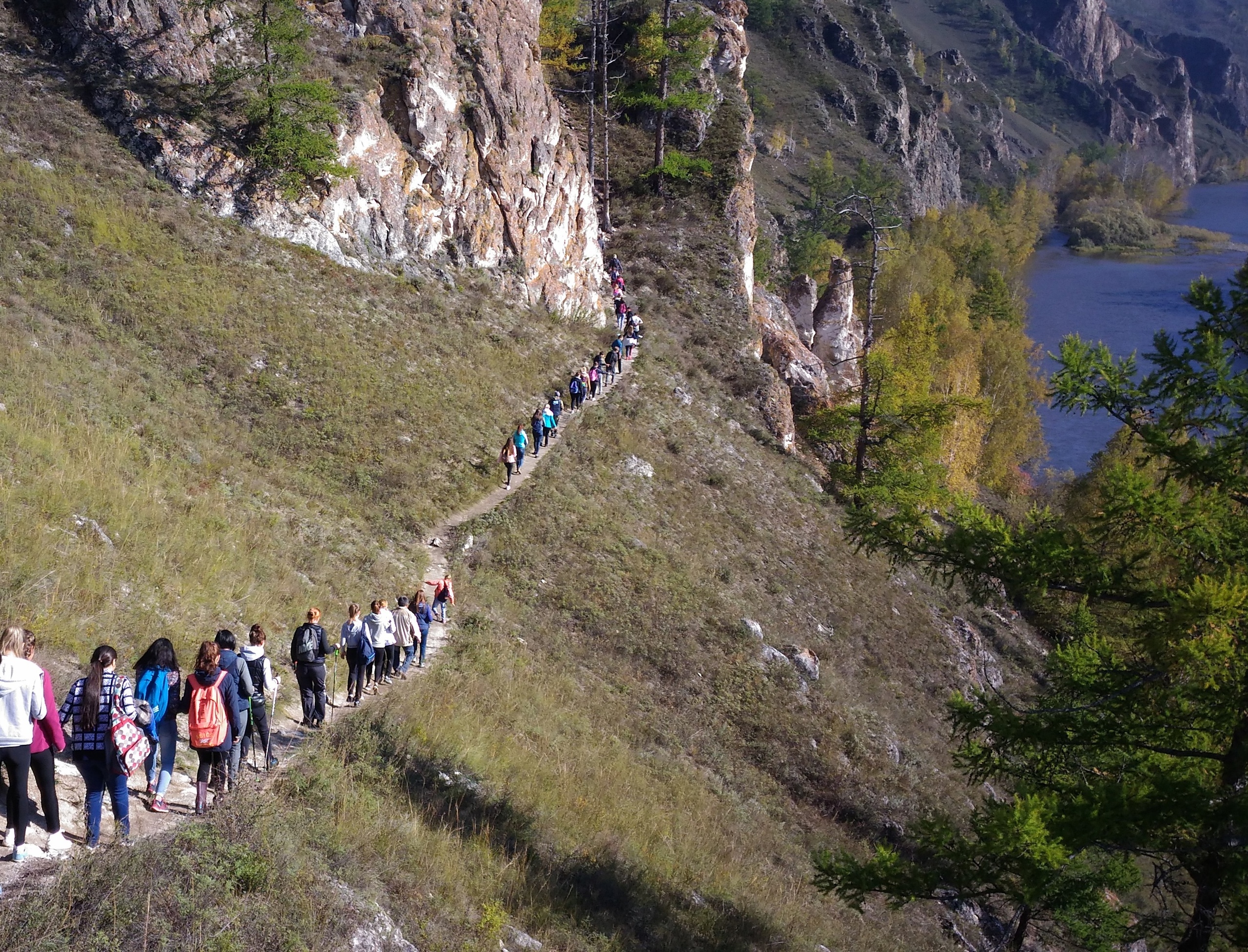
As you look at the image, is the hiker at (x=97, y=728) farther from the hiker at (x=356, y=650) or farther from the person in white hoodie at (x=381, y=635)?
the person in white hoodie at (x=381, y=635)

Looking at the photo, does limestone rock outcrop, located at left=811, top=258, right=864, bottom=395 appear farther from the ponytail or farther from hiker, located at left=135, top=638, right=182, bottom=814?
the ponytail

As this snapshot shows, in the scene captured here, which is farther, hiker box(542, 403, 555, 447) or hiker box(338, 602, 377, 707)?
hiker box(542, 403, 555, 447)

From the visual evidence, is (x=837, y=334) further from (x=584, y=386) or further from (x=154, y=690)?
(x=154, y=690)

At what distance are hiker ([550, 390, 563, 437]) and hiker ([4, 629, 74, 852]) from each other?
18175 mm

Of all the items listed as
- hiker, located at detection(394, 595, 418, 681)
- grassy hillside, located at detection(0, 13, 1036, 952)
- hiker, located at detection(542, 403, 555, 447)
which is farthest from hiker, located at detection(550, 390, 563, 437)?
hiker, located at detection(394, 595, 418, 681)

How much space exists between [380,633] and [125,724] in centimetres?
468

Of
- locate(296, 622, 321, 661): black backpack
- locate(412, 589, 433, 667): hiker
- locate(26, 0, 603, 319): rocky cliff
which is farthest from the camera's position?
locate(26, 0, 603, 319): rocky cliff

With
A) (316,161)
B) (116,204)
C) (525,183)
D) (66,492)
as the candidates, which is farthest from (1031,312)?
(66,492)

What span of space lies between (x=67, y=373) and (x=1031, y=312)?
89960 mm

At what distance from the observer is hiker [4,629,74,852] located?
5.04 meters

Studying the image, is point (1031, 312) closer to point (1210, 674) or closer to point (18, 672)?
point (1210, 674)

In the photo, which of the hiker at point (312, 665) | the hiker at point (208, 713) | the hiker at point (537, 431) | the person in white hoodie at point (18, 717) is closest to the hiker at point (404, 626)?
the hiker at point (312, 665)

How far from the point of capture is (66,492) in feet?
33.2

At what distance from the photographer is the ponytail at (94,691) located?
208 inches
